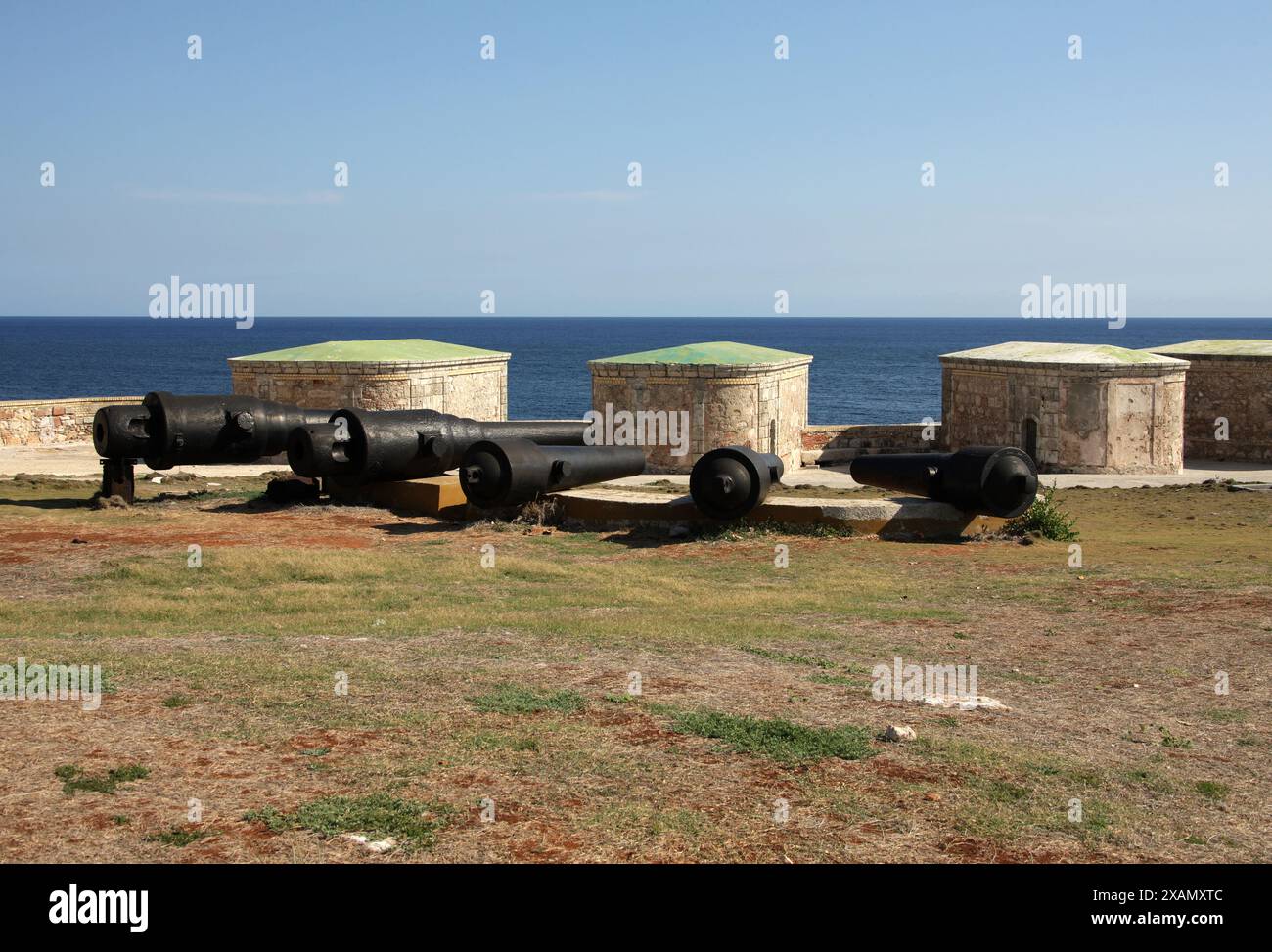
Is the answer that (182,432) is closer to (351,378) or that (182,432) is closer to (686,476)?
(351,378)

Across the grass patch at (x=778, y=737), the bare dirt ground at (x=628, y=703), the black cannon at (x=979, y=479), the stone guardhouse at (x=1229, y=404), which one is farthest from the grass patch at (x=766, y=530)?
the stone guardhouse at (x=1229, y=404)

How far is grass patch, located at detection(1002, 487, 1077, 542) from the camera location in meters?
17.1

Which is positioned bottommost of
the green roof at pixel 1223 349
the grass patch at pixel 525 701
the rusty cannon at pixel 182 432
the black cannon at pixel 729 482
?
the grass patch at pixel 525 701

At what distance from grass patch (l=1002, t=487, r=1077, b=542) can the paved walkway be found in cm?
626

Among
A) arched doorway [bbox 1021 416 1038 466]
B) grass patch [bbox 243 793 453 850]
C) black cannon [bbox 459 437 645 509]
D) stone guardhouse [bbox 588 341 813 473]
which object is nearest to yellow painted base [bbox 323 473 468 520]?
black cannon [bbox 459 437 645 509]

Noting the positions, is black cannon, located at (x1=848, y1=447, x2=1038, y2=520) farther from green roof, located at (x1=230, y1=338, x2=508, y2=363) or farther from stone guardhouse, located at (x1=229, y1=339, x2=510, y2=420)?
green roof, located at (x1=230, y1=338, x2=508, y2=363)

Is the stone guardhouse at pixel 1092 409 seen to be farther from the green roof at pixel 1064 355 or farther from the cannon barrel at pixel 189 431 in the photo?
the cannon barrel at pixel 189 431

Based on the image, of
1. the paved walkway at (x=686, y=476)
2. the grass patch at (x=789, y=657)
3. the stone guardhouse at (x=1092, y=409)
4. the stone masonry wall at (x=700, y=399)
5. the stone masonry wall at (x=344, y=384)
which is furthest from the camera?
the stone masonry wall at (x=344, y=384)

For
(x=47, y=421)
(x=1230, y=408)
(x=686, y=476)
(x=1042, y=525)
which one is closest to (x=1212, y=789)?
(x=1042, y=525)

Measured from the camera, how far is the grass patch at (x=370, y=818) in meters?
5.82

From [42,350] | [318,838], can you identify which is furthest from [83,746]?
[42,350]

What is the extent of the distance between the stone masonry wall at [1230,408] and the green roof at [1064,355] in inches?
121
